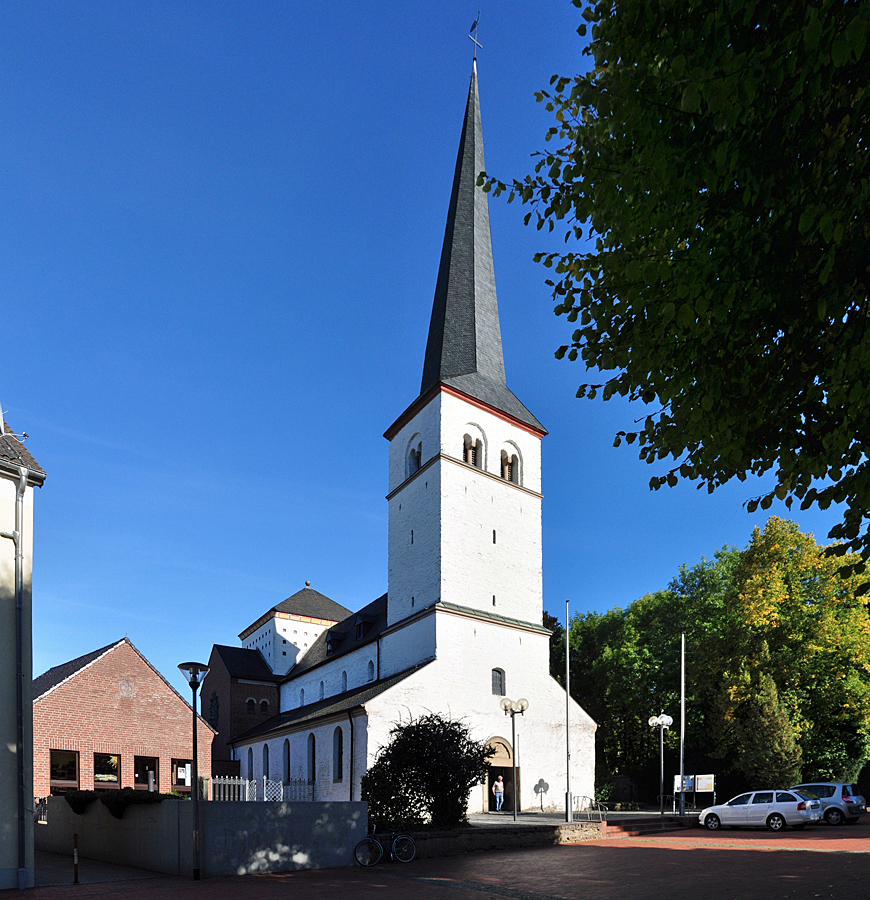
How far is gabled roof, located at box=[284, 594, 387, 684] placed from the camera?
1530 inches

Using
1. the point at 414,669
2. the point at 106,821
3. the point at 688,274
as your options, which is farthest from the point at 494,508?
the point at 688,274

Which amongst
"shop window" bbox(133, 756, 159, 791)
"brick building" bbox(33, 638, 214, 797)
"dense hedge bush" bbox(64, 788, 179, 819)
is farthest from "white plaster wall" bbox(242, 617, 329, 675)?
"dense hedge bush" bbox(64, 788, 179, 819)

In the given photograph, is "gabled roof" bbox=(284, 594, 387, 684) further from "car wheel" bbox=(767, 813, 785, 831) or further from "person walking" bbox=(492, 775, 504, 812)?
"car wheel" bbox=(767, 813, 785, 831)

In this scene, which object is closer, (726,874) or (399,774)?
(726,874)

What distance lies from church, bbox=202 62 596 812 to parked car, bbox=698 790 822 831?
7.80 metres

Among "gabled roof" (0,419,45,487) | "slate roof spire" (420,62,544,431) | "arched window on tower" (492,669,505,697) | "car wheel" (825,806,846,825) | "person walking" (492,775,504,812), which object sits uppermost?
"slate roof spire" (420,62,544,431)

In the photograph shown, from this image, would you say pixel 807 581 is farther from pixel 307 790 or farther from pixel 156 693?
pixel 156 693

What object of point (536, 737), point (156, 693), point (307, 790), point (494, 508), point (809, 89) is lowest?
point (307, 790)

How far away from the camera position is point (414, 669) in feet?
98.3

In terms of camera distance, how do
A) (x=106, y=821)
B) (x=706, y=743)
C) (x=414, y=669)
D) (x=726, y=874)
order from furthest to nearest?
1. (x=706, y=743)
2. (x=414, y=669)
3. (x=106, y=821)
4. (x=726, y=874)

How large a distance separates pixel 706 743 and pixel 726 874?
2842cm

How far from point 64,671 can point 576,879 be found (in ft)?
78.8

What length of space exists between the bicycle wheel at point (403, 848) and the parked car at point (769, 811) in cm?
1203

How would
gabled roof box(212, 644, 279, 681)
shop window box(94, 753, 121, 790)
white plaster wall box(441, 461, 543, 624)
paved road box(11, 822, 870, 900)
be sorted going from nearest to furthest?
paved road box(11, 822, 870, 900)
shop window box(94, 753, 121, 790)
white plaster wall box(441, 461, 543, 624)
gabled roof box(212, 644, 279, 681)
